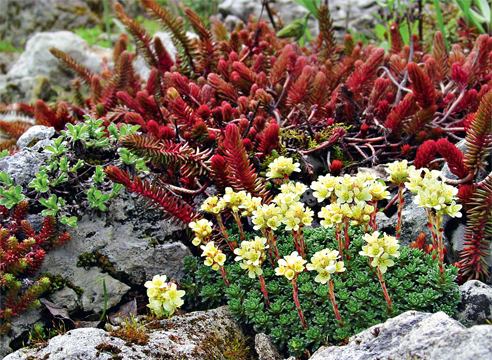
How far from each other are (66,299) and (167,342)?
2.87 feet

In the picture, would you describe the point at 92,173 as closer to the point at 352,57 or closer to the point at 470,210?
the point at 470,210

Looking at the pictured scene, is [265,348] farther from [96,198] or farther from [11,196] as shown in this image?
[11,196]

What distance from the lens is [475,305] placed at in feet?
8.04

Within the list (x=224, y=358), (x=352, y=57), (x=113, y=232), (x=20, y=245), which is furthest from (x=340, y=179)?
(x=352, y=57)

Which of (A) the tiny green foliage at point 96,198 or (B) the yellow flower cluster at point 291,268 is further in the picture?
(A) the tiny green foliage at point 96,198

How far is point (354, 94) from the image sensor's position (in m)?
4.06

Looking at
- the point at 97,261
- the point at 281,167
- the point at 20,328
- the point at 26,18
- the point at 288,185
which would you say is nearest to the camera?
the point at 20,328

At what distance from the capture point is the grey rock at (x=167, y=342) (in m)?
2.11

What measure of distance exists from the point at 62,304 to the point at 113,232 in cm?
59

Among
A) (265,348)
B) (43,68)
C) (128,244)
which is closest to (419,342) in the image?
(265,348)

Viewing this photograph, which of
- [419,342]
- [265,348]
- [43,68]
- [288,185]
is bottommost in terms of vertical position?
[43,68]

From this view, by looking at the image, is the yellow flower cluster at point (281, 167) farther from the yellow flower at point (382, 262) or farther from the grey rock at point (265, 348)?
the grey rock at point (265, 348)

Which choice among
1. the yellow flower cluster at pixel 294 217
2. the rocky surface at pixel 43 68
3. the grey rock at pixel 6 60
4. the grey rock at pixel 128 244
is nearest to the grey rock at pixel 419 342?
the yellow flower cluster at pixel 294 217

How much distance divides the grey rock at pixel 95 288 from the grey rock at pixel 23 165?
0.80 metres
